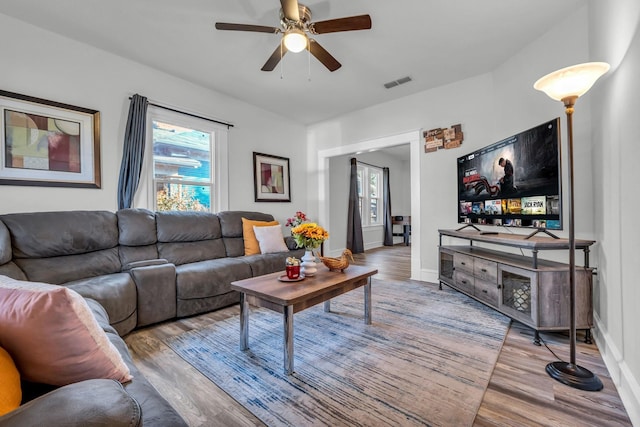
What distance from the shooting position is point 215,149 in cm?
404

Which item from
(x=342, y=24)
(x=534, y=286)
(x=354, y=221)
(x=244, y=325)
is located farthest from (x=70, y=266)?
(x=354, y=221)

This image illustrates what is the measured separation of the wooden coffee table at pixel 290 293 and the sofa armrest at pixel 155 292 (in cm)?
88

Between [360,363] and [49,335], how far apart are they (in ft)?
5.41

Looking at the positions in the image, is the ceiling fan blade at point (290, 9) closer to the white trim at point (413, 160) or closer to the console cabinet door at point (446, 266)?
the white trim at point (413, 160)

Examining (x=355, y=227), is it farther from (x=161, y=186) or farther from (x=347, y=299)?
(x=161, y=186)

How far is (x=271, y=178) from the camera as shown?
4797 millimetres

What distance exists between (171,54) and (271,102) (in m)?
1.61

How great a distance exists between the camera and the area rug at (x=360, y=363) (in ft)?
4.71

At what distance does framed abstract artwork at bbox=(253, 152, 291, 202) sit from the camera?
179 inches

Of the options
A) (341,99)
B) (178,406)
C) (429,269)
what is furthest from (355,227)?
(178,406)

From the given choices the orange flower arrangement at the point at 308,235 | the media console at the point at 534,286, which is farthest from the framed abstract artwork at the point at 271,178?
the media console at the point at 534,286

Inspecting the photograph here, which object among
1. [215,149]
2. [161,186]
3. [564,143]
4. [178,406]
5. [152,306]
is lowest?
[178,406]

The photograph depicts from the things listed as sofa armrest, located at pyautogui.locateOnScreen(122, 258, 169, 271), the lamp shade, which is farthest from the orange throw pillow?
the lamp shade

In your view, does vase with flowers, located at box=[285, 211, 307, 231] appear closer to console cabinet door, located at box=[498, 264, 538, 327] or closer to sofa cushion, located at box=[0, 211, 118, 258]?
sofa cushion, located at box=[0, 211, 118, 258]
